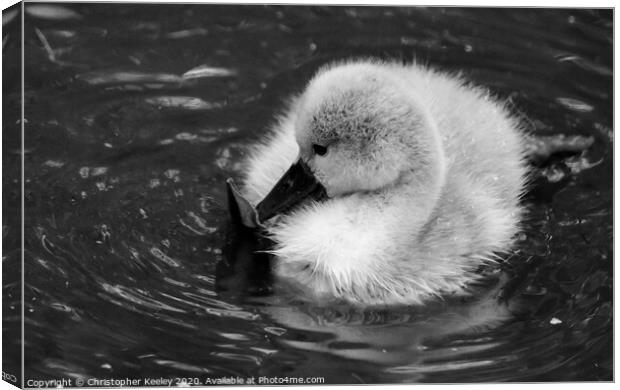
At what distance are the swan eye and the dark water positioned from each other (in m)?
0.47

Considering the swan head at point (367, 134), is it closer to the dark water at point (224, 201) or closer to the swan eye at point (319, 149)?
the swan eye at point (319, 149)

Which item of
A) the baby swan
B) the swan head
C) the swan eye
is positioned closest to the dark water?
the baby swan

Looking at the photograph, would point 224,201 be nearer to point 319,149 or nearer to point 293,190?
point 293,190

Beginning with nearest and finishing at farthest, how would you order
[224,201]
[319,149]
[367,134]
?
[367,134], [319,149], [224,201]

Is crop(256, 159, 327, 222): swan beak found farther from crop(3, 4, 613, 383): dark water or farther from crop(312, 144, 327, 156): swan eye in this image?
crop(3, 4, 613, 383): dark water

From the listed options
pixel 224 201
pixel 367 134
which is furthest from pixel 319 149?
pixel 224 201

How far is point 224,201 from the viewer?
205 inches

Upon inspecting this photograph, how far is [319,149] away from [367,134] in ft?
0.62

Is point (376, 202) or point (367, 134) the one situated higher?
point (367, 134)

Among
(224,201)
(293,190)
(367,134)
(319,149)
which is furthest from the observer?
(224,201)

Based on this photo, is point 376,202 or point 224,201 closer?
point 376,202

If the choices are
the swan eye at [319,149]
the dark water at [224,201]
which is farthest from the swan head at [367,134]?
the dark water at [224,201]

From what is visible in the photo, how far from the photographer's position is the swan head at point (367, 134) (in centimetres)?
462

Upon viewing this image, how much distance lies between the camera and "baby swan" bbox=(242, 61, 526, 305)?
4645 mm
